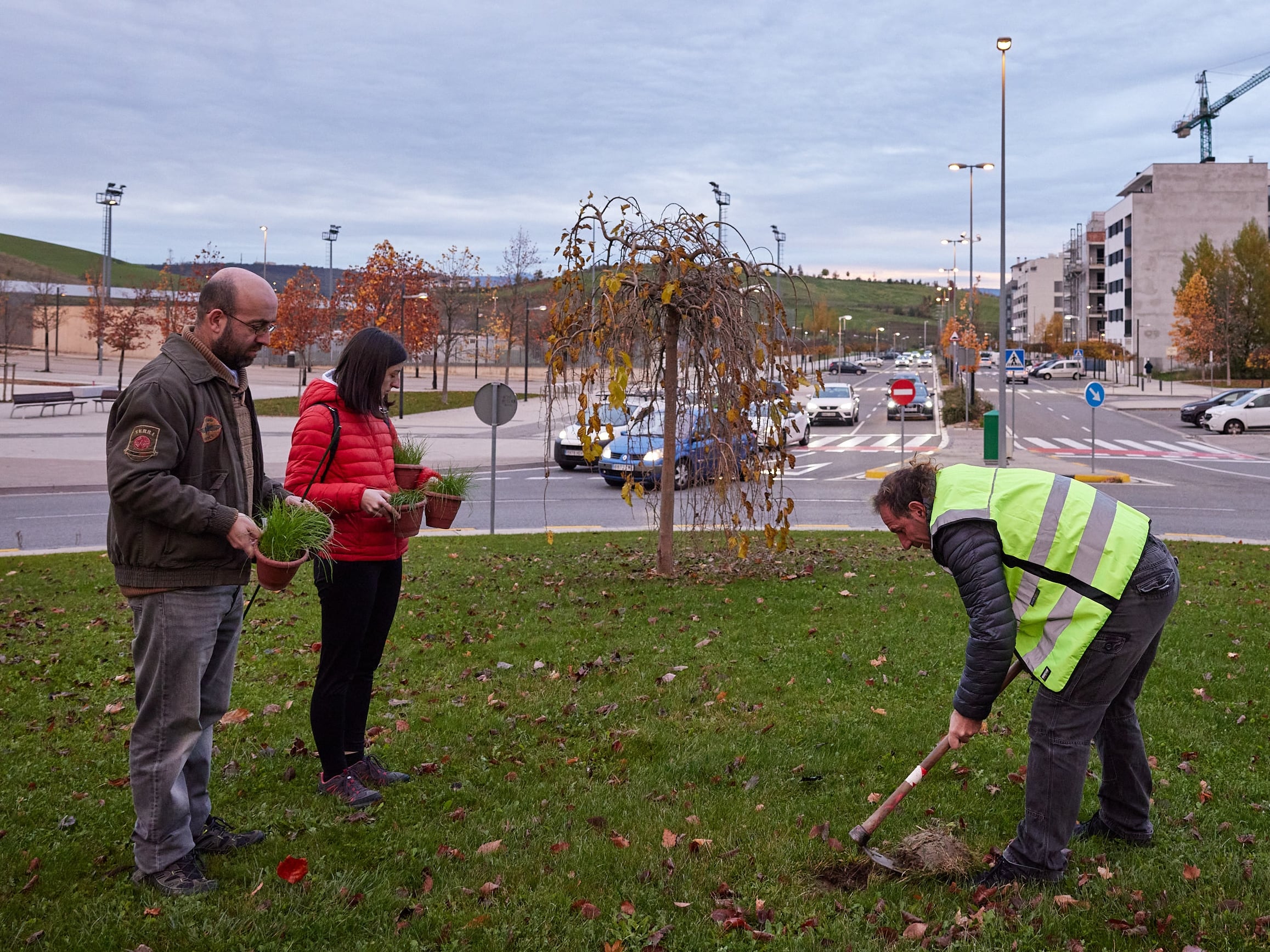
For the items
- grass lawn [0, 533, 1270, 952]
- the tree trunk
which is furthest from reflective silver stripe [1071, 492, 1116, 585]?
the tree trunk

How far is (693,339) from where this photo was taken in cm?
899

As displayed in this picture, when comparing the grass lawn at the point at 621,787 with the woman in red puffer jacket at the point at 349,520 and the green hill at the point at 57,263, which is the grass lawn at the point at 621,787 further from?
the green hill at the point at 57,263

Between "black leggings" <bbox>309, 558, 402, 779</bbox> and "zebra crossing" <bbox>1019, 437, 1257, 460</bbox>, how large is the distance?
27192mm

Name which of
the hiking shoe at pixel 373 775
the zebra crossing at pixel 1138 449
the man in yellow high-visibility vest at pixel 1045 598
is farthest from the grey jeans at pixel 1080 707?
the zebra crossing at pixel 1138 449

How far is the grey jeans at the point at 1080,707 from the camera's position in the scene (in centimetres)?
354

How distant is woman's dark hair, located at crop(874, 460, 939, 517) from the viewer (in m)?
3.65

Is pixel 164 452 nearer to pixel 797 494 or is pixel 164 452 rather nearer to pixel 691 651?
pixel 691 651

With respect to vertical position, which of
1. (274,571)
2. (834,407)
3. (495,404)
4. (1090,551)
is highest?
(834,407)

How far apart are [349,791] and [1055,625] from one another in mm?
2888

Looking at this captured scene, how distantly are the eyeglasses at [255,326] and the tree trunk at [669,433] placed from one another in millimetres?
5522

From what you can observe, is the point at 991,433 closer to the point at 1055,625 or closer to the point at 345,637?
the point at 1055,625

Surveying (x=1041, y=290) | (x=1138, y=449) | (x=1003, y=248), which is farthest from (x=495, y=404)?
(x=1041, y=290)

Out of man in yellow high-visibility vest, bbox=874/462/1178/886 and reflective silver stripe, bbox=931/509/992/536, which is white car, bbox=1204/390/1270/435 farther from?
reflective silver stripe, bbox=931/509/992/536

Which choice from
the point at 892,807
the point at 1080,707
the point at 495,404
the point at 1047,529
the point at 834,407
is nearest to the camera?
the point at 1047,529
